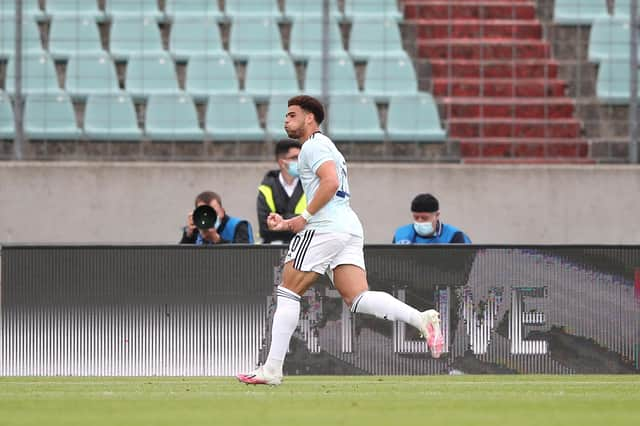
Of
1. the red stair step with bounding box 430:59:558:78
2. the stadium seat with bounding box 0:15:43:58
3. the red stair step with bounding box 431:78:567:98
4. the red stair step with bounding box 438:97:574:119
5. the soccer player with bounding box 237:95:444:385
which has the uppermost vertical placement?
the stadium seat with bounding box 0:15:43:58

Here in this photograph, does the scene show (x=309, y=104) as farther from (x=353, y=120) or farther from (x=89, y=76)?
(x=89, y=76)

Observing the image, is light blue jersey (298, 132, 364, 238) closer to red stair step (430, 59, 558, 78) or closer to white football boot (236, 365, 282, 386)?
white football boot (236, 365, 282, 386)

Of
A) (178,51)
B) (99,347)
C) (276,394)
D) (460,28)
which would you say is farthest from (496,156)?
(276,394)

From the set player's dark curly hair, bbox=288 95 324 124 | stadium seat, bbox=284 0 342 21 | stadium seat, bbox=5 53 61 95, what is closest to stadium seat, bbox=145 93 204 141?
stadium seat, bbox=5 53 61 95

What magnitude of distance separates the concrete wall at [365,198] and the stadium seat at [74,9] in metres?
1.85

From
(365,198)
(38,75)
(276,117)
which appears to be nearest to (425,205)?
(365,198)

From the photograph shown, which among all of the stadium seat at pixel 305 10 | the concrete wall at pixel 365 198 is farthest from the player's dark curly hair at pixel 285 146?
the stadium seat at pixel 305 10

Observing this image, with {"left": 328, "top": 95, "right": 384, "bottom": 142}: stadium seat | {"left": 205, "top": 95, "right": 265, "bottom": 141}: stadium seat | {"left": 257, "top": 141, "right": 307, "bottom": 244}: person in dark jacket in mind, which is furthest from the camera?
{"left": 205, "top": 95, "right": 265, "bottom": 141}: stadium seat

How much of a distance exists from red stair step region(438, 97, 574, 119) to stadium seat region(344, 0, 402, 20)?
1247 millimetres

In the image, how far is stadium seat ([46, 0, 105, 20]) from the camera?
1384 cm

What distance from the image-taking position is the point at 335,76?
13.8 metres

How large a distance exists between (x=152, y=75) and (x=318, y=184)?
254 inches

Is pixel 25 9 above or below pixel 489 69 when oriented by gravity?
above

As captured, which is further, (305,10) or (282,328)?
(305,10)
